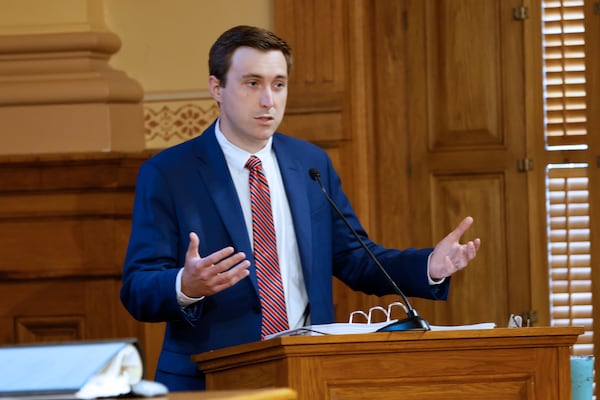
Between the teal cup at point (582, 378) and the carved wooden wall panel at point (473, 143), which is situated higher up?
the carved wooden wall panel at point (473, 143)

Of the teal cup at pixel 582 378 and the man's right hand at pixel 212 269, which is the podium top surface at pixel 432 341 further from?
the teal cup at pixel 582 378

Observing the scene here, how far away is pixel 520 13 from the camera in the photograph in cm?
567

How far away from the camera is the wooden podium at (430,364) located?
2971 mm

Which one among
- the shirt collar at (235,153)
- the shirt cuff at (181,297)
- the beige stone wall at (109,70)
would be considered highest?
the beige stone wall at (109,70)

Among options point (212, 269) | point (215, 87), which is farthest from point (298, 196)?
point (212, 269)

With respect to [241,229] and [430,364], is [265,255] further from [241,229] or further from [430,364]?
[430,364]

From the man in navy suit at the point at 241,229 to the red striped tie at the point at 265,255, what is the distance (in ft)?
0.08

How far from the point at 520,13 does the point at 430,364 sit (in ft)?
9.85

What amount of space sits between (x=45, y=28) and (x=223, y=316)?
235 cm

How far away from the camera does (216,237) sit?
12.2ft

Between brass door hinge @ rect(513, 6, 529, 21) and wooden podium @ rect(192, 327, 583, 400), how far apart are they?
2.89m

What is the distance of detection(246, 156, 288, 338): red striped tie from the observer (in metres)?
3.66

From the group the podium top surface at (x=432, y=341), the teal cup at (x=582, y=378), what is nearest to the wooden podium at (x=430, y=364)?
the podium top surface at (x=432, y=341)

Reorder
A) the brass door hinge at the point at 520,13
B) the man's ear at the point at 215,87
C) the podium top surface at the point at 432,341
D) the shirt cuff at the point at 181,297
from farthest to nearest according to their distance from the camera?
the brass door hinge at the point at 520,13 < the man's ear at the point at 215,87 < the shirt cuff at the point at 181,297 < the podium top surface at the point at 432,341
